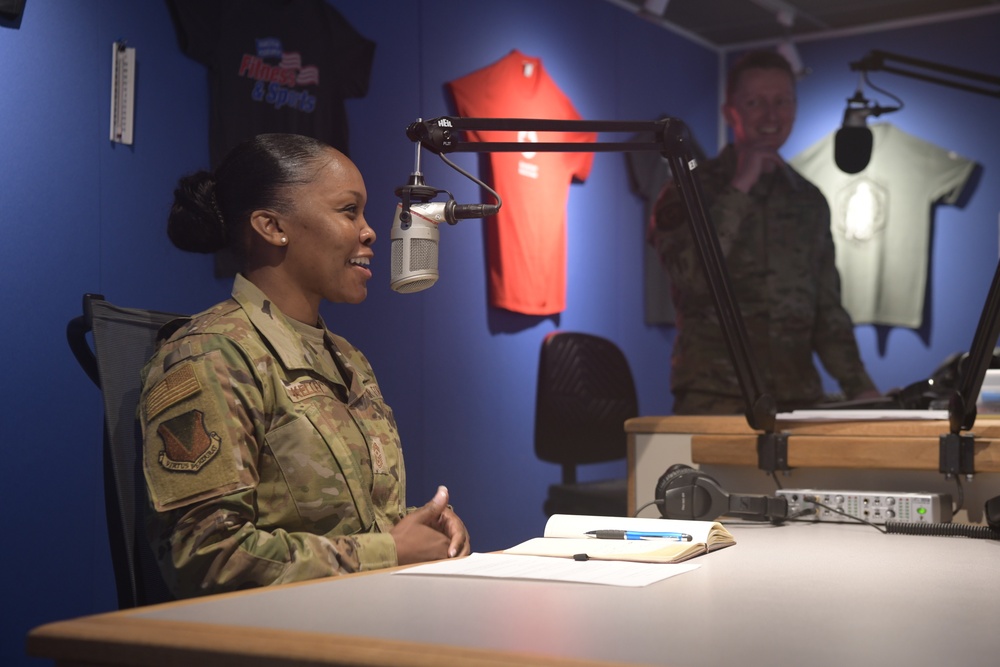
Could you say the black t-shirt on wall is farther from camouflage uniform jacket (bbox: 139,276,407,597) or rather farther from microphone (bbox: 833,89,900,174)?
microphone (bbox: 833,89,900,174)

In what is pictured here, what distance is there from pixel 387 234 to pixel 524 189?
0.77 metres

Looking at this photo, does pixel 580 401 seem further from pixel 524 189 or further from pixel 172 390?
pixel 172 390

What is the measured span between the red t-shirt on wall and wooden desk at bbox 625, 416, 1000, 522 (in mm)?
2051

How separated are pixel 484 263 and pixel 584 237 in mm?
732

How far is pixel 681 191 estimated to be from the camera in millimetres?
1910

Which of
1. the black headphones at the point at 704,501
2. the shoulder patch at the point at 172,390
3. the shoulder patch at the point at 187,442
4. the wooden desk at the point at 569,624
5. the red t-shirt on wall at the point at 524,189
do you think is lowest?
the black headphones at the point at 704,501

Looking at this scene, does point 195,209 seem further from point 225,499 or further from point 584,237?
point 584,237

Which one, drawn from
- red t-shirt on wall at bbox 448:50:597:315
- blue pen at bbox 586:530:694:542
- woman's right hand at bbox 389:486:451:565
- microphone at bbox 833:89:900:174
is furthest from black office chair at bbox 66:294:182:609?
microphone at bbox 833:89:900:174

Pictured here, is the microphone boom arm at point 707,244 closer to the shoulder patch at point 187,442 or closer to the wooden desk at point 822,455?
the wooden desk at point 822,455

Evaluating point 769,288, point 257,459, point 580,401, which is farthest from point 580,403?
point 257,459

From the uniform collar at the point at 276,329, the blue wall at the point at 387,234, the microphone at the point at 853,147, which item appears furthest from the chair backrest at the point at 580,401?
the uniform collar at the point at 276,329

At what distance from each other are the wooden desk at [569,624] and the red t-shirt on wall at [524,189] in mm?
3045

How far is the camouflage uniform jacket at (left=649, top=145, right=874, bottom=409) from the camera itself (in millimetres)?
3305

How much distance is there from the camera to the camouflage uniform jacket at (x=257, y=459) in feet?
4.53
